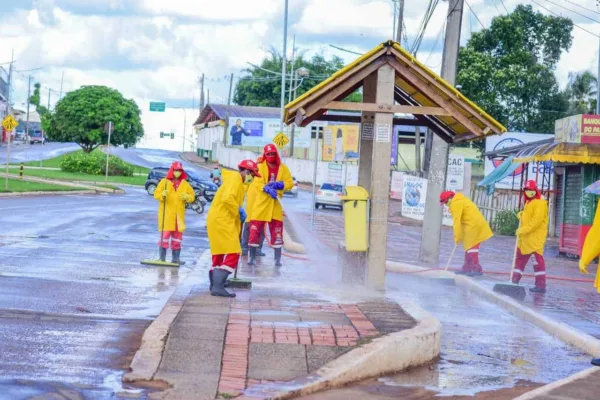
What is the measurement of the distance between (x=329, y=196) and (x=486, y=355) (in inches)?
1526

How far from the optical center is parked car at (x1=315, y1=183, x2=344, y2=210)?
48062 millimetres

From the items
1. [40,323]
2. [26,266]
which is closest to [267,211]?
[26,266]

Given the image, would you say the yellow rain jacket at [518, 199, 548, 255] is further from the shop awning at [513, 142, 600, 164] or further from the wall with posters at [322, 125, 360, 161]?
the wall with posters at [322, 125, 360, 161]

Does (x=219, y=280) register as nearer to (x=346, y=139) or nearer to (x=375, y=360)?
(x=375, y=360)

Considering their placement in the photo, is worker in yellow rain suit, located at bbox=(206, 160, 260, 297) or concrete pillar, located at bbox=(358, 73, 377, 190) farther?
concrete pillar, located at bbox=(358, 73, 377, 190)

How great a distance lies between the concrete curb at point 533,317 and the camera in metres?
10.0

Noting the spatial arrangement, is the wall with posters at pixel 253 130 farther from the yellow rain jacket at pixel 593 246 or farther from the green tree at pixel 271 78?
the yellow rain jacket at pixel 593 246

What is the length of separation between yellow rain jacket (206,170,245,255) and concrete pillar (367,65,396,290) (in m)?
2.00

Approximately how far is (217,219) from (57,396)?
4732 mm

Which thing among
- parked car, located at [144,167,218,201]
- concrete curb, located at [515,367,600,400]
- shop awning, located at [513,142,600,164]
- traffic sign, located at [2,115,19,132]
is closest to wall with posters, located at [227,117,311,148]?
parked car, located at [144,167,218,201]

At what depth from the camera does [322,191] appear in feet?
159

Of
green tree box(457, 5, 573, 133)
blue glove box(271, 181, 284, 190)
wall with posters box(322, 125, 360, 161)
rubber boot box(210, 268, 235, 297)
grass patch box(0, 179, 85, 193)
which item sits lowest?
grass patch box(0, 179, 85, 193)

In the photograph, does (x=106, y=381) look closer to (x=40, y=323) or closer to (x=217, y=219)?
(x=40, y=323)

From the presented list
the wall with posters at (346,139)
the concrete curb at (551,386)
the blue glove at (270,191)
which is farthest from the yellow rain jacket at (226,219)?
the wall with posters at (346,139)
